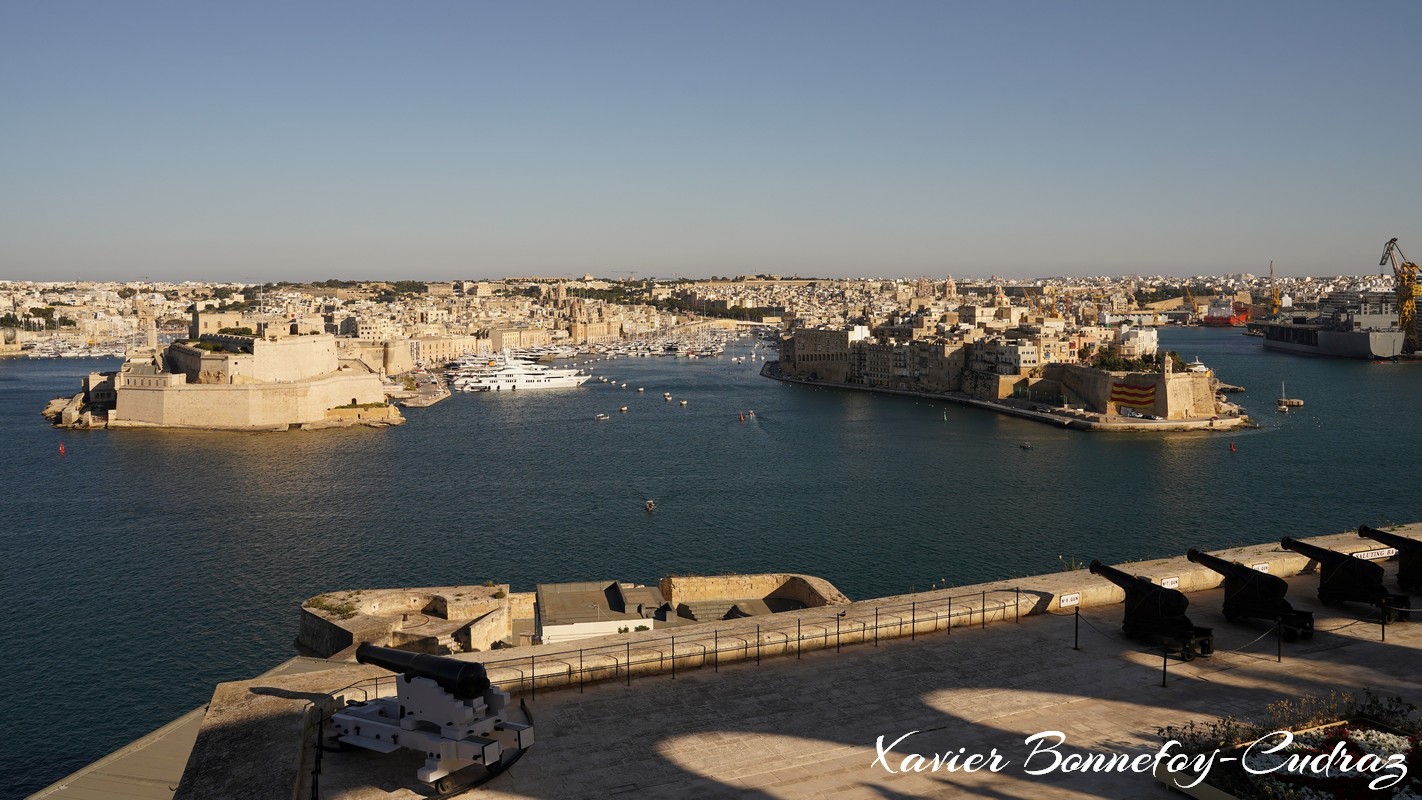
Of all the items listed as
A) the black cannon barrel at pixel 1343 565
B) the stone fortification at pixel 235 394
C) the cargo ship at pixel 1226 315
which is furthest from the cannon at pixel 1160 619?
the cargo ship at pixel 1226 315

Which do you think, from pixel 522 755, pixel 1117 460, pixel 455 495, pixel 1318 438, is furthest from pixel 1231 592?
pixel 1318 438

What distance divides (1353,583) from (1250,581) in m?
0.80

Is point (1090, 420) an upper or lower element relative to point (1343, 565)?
A: lower

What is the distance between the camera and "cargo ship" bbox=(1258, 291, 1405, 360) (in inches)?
1759

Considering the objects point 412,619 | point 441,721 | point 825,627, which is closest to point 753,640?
point 825,627

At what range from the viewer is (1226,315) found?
75938mm

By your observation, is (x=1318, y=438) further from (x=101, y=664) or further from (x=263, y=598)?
(x=101, y=664)

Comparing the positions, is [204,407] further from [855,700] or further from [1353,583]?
[1353,583]

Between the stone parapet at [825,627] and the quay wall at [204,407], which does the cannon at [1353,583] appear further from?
the quay wall at [204,407]

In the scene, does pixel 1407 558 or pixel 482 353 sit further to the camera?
pixel 482 353

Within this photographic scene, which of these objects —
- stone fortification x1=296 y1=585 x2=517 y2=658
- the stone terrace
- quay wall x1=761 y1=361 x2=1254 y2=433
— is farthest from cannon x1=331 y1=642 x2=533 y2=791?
quay wall x1=761 y1=361 x2=1254 y2=433

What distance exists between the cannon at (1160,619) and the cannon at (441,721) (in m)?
3.31

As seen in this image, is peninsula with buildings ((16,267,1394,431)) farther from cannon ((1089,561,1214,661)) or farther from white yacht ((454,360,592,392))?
cannon ((1089,561,1214,661))

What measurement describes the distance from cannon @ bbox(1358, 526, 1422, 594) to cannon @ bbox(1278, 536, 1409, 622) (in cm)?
28
